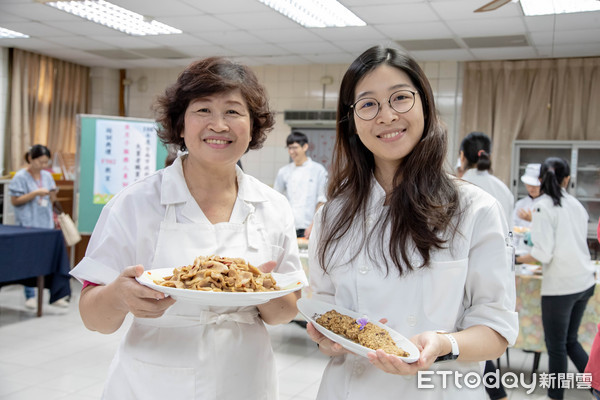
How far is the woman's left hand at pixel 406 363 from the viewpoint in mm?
1092

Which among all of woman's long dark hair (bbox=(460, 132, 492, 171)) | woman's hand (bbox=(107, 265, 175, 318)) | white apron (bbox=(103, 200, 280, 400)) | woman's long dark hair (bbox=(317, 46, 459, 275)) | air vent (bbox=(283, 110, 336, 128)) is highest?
air vent (bbox=(283, 110, 336, 128))

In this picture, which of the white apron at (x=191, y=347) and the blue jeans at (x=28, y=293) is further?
the blue jeans at (x=28, y=293)

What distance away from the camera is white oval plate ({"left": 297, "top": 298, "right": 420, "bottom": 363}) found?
1.14 metres

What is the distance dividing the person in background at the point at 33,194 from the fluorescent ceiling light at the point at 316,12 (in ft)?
9.58

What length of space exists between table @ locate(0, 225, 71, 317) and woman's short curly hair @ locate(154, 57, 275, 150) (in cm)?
381

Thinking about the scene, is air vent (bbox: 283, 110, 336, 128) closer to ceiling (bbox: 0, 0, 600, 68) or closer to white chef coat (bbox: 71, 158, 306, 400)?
ceiling (bbox: 0, 0, 600, 68)

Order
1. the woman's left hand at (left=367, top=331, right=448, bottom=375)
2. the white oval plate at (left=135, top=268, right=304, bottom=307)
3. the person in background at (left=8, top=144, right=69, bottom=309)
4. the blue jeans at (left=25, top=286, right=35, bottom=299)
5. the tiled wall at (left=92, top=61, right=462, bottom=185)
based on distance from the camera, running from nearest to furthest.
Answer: the woman's left hand at (left=367, top=331, right=448, bottom=375) → the white oval plate at (left=135, top=268, right=304, bottom=307) → the blue jeans at (left=25, top=286, right=35, bottom=299) → the person in background at (left=8, top=144, right=69, bottom=309) → the tiled wall at (left=92, top=61, right=462, bottom=185)

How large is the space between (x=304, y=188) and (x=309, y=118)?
2698 mm

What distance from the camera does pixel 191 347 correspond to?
1.48 meters

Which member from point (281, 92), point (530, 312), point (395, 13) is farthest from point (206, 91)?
point (281, 92)

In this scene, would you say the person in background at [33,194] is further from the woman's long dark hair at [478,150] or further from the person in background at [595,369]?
the person in background at [595,369]

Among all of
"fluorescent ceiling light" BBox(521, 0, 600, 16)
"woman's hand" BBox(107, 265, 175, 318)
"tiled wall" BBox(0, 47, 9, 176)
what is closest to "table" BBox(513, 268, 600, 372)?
"fluorescent ceiling light" BBox(521, 0, 600, 16)

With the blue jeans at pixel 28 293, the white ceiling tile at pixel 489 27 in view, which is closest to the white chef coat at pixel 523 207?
the white ceiling tile at pixel 489 27

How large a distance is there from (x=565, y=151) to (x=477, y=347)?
6695 millimetres
